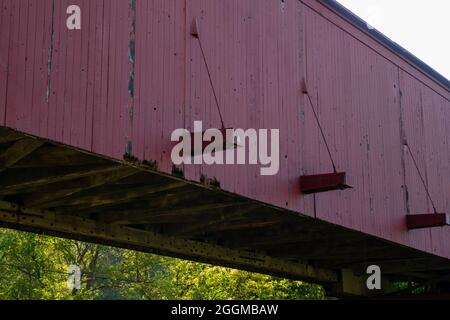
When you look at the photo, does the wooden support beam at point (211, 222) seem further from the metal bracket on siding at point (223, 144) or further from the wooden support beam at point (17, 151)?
the wooden support beam at point (17, 151)

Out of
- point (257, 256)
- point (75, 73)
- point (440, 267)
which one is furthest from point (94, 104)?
point (440, 267)

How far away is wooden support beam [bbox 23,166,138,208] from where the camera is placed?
24.0 ft

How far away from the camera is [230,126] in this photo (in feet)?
28.1

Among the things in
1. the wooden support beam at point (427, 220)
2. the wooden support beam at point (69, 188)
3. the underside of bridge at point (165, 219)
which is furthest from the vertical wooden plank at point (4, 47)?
the wooden support beam at point (427, 220)

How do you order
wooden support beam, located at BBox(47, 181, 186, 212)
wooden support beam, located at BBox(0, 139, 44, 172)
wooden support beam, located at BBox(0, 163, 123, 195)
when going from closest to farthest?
wooden support beam, located at BBox(0, 139, 44, 172) → wooden support beam, located at BBox(0, 163, 123, 195) → wooden support beam, located at BBox(47, 181, 186, 212)

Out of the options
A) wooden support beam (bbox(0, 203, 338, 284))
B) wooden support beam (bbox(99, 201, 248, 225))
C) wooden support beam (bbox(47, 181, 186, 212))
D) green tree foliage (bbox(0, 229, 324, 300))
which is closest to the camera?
wooden support beam (bbox(47, 181, 186, 212))

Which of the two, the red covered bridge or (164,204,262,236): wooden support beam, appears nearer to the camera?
the red covered bridge

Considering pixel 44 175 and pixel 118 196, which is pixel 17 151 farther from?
pixel 118 196

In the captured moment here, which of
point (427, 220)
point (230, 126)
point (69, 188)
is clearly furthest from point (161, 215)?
point (427, 220)

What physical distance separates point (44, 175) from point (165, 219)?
2.48 m

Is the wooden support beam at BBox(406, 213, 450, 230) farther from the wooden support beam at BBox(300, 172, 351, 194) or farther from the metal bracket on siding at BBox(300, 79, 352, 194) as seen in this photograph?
the wooden support beam at BBox(300, 172, 351, 194)

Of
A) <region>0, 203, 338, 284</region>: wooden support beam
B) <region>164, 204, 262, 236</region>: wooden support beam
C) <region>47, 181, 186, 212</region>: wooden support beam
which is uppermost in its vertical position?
<region>47, 181, 186, 212</region>: wooden support beam

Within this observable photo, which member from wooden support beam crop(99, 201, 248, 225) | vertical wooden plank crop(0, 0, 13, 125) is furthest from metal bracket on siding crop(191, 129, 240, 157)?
vertical wooden plank crop(0, 0, 13, 125)

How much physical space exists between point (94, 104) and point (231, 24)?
8.93 feet
